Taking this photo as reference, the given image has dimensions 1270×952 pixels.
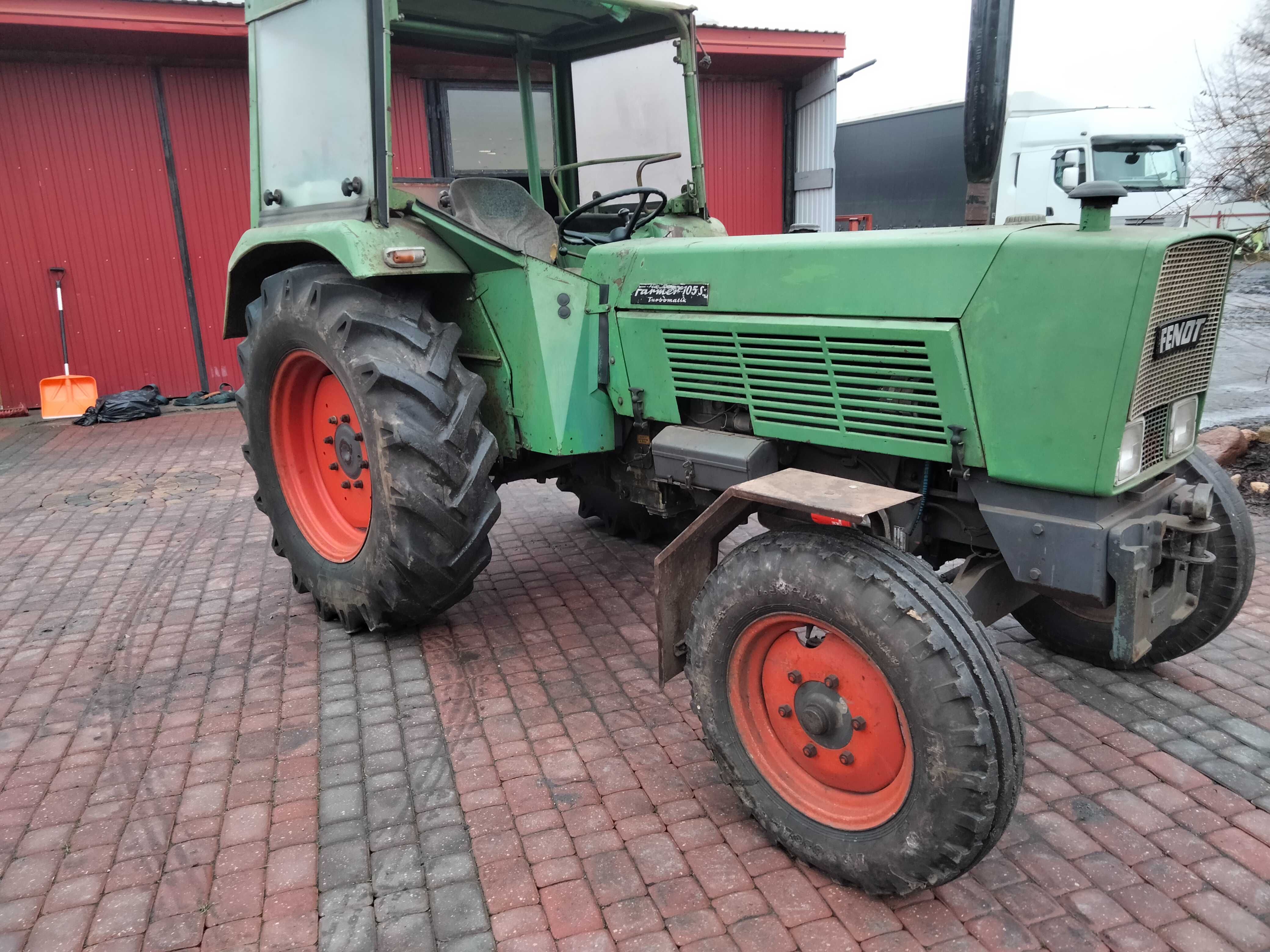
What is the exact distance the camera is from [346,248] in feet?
9.97

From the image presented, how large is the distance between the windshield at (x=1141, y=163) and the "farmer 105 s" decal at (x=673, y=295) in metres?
12.0

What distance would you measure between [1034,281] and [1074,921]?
4.83 feet

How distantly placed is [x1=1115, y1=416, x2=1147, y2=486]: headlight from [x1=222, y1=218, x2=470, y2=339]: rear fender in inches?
86.8

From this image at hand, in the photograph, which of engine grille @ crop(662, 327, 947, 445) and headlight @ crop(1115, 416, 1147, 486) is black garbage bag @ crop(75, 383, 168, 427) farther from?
headlight @ crop(1115, 416, 1147, 486)

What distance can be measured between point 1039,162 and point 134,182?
11621 mm

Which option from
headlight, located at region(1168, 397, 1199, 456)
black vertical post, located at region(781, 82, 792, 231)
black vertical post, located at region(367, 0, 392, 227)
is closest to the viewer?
headlight, located at region(1168, 397, 1199, 456)

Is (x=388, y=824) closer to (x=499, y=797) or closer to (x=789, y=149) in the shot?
(x=499, y=797)

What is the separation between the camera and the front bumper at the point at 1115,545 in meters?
2.12

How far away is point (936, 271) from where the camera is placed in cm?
224

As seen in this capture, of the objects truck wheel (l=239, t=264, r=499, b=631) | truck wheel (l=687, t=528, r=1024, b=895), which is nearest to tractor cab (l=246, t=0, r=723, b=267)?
truck wheel (l=239, t=264, r=499, b=631)

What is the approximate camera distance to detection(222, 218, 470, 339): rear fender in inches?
119

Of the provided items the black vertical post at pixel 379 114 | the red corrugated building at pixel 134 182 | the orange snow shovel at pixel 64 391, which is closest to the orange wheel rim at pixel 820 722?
the black vertical post at pixel 379 114

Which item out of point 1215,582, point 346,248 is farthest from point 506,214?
point 1215,582

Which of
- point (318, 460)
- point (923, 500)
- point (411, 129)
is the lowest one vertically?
point (318, 460)
